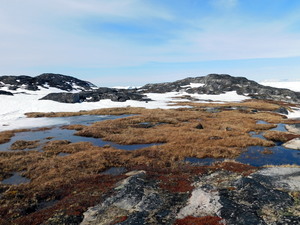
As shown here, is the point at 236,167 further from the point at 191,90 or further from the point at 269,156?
the point at 191,90

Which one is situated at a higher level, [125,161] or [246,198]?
[246,198]

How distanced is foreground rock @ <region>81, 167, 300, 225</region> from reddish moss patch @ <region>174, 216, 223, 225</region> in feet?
0.67

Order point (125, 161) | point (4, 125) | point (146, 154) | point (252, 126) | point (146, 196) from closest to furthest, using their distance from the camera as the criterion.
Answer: point (146, 196)
point (125, 161)
point (146, 154)
point (252, 126)
point (4, 125)

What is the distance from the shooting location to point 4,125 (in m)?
50.2

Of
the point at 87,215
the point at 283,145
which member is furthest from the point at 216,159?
the point at 87,215

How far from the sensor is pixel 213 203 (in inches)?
536

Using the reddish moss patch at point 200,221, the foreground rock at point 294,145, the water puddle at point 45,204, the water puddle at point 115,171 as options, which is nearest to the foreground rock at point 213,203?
the reddish moss patch at point 200,221

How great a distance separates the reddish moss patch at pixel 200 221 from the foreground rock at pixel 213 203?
0.21m

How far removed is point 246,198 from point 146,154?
15974mm

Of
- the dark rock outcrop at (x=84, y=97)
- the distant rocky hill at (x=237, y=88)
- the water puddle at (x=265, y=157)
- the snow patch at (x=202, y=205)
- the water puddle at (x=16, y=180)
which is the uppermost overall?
the distant rocky hill at (x=237, y=88)

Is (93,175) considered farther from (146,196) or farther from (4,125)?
(4,125)

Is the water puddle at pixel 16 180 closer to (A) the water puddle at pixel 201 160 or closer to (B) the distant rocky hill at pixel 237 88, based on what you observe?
(A) the water puddle at pixel 201 160

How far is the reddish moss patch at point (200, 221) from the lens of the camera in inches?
453

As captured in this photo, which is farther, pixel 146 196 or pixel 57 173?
pixel 57 173
